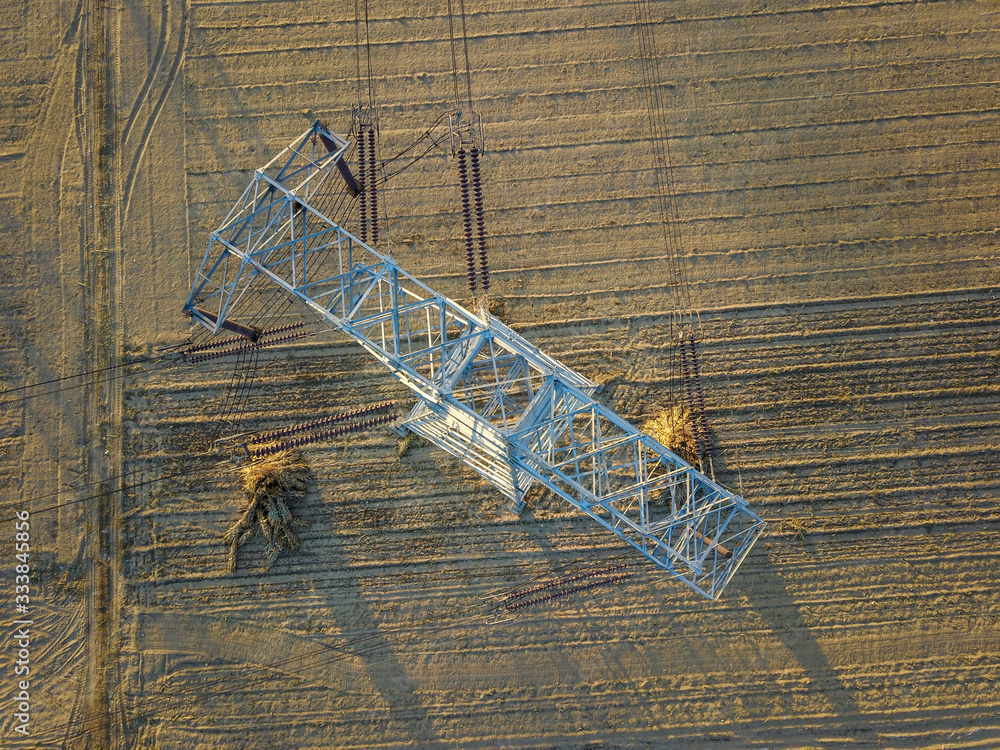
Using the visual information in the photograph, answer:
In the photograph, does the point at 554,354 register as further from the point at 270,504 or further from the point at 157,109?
the point at 157,109

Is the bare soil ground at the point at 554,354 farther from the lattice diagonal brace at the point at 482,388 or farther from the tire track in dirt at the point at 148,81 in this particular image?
the lattice diagonal brace at the point at 482,388

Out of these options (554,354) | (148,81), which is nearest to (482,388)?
(554,354)

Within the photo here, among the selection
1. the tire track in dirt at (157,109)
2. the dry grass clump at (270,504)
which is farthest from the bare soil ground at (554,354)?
the dry grass clump at (270,504)

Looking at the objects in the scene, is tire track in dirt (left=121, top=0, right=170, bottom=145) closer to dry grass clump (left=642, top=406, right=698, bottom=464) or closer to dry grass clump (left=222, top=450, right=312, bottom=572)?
dry grass clump (left=222, top=450, right=312, bottom=572)

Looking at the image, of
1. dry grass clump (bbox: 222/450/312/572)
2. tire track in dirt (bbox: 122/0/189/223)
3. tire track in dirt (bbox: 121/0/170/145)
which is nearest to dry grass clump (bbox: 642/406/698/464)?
dry grass clump (bbox: 222/450/312/572)

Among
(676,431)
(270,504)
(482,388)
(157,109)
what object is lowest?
(270,504)

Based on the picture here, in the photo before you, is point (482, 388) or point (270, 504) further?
point (270, 504)
